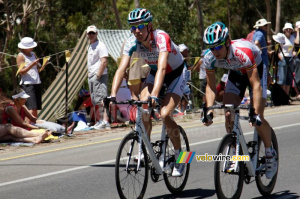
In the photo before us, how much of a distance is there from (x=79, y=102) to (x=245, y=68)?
8619mm

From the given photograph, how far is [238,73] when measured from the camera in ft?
23.9

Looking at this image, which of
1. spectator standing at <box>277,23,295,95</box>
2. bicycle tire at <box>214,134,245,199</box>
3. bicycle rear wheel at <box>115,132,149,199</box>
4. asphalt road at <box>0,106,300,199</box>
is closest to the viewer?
bicycle tire at <box>214,134,245,199</box>

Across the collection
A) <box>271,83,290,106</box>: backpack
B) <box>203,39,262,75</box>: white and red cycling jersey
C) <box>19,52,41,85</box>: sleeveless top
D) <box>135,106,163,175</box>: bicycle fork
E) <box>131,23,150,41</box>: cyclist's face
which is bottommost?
<box>271,83,290,106</box>: backpack

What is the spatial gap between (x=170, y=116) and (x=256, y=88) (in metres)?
1.05

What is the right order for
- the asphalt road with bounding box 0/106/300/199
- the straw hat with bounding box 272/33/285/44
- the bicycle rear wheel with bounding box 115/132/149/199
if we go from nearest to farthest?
the bicycle rear wheel with bounding box 115/132/149/199 → the asphalt road with bounding box 0/106/300/199 → the straw hat with bounding box 272/33/285/44

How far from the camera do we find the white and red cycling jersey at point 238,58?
6.76 metres

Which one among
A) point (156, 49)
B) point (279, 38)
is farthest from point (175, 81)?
point (279, 38)

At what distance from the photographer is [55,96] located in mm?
15055

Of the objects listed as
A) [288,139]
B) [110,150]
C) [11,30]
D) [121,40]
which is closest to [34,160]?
[110,150]

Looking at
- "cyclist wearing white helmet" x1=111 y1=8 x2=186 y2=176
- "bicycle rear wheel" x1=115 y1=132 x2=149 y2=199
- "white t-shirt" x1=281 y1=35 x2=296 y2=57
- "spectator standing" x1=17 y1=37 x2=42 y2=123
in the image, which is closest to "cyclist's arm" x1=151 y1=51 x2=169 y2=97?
"cyclist wearing white helmet" x1=111 y1=8 x2=186 y2=176

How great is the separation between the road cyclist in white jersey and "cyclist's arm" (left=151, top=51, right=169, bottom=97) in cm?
47

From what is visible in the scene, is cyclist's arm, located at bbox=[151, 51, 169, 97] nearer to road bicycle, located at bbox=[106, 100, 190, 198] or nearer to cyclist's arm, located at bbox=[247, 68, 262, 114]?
road bicycle, located at bbox=[106, 100, 190, 198]

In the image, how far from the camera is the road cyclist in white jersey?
6.55 meters

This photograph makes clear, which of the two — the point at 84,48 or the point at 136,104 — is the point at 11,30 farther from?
the point at 136,104
